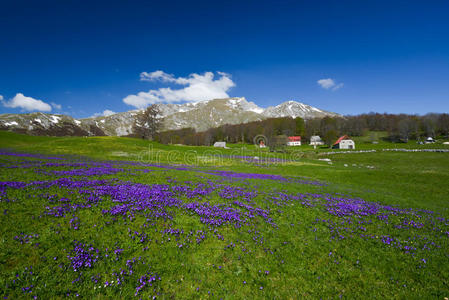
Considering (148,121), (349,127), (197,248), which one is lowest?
(197,248)

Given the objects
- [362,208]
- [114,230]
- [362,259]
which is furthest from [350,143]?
[114,230]

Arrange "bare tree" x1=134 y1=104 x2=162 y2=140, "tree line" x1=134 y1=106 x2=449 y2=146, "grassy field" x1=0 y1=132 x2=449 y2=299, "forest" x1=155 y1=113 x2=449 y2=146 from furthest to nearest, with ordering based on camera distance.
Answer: "forest" x1=155 y1=113 x2=449 y2=146 < "tree line" x1=134 y1=106 x2=449 y2=146 < "bare tree" x1=134 y1=104 x2=162 y2=140 < "grassy field" x1=0 y1=132 x2=449 y2=299

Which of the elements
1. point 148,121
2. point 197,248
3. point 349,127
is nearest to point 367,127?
point 349,127

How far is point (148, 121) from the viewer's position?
293ft

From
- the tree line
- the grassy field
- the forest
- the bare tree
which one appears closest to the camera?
the grassy field

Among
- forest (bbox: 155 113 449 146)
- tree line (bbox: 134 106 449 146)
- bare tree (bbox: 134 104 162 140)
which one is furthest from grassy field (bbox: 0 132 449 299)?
forest (bbox: 155 113 449 146)

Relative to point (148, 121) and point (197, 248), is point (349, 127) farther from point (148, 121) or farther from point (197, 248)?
point (197, 248)

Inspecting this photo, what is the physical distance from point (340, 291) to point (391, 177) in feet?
127

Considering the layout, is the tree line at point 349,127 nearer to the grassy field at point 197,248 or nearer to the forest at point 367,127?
the forest at point 367,127

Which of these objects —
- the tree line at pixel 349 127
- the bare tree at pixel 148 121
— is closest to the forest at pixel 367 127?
the tree line at pixel 349 127

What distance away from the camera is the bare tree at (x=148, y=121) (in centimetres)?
8762

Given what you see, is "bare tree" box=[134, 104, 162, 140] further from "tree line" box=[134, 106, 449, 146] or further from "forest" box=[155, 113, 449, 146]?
"forest" box=[155, 113, 449, 146]

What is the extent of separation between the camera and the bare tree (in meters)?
87.6

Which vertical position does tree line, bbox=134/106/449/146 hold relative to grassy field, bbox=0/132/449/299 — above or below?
above
